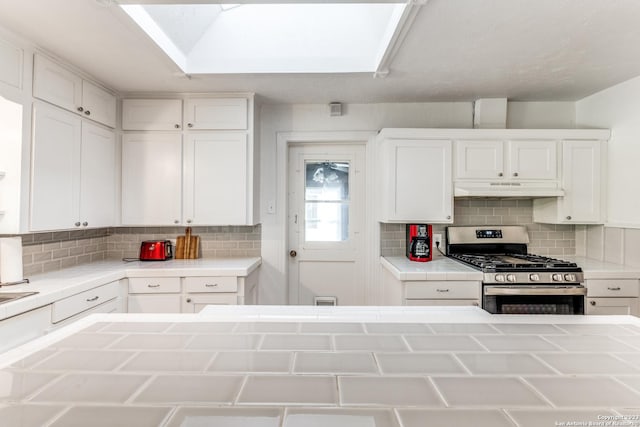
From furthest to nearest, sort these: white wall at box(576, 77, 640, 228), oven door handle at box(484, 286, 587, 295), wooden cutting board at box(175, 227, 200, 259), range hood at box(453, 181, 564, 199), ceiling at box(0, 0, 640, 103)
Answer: wooden cutting board at box(175, 227, 200, 259) < range hood at box(453, 181, 564, 199) < white wall at box(576, 77, 640, 228) < oven door handle at box(484, 286, 587, 295) < ceiling at box(0, 0, 640, 103)

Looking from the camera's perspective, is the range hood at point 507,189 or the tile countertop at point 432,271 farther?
the range hood at point 507,189

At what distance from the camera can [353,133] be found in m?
3.14

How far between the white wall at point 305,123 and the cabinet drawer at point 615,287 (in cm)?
149

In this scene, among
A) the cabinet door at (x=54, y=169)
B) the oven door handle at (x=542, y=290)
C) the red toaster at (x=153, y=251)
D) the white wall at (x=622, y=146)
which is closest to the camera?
the cabinet door at (x=54, y=169)

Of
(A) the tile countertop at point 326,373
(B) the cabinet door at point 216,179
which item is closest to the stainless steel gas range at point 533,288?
(A) the tile countertop at point 326,373

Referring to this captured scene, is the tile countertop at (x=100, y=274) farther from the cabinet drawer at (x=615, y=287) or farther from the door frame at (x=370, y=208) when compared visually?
the cabinet drawer at (x=615, y=287)

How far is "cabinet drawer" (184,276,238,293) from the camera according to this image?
8.31ft

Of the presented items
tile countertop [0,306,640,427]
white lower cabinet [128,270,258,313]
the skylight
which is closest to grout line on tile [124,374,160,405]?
tile countertop [0,306,640,427]

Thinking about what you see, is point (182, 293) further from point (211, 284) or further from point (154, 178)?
point (154, 178)

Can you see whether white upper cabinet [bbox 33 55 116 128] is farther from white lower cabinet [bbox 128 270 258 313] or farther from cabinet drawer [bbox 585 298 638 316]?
cabinet drawer [bbox 585 298 638 316]

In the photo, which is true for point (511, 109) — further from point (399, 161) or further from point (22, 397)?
point (22, 397)

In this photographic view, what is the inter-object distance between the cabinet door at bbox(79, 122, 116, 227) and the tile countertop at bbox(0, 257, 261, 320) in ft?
1.22

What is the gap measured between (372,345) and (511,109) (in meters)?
3.26

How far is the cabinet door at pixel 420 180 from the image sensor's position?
2.82 m
